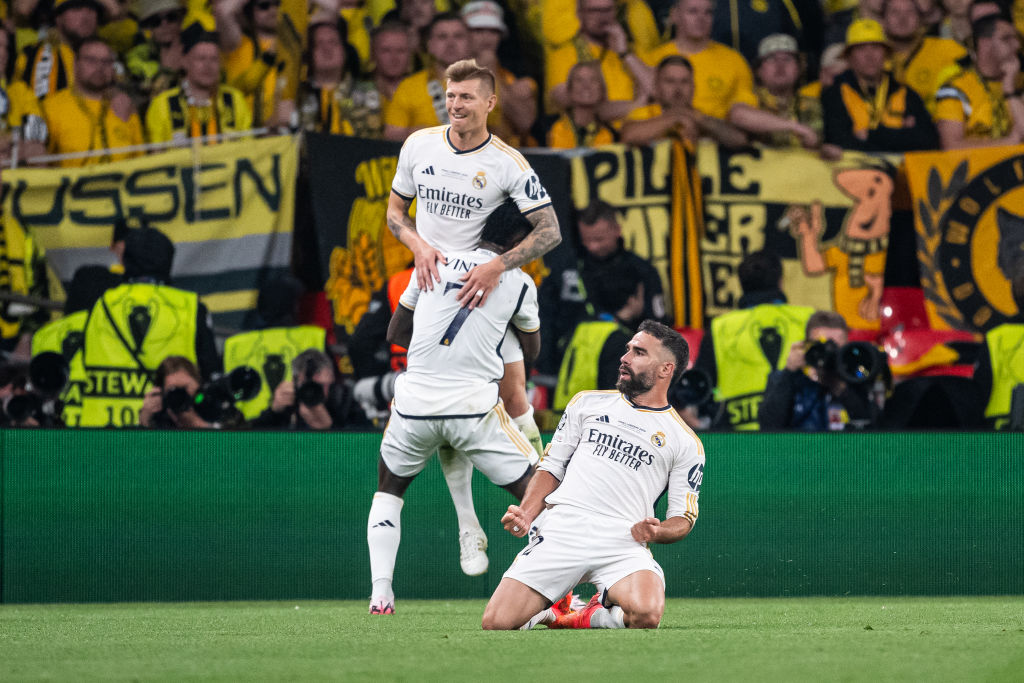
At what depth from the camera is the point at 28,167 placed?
1109cm

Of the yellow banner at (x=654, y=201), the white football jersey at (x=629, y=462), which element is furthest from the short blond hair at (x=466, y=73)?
the yellow banner at (x=654, y=201)

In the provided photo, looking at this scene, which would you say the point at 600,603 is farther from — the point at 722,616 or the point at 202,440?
the point at 202,440

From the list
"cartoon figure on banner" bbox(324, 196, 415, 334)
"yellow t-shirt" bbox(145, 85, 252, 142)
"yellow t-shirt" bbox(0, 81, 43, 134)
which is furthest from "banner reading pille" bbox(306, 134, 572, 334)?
"yellow t-shirt" bbox(0, 81, 43, 134)

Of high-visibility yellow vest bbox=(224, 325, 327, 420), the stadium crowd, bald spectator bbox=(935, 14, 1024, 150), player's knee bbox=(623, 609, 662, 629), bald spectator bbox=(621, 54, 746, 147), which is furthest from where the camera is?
bald spectator bbox=(935, 14, 1024, 150)

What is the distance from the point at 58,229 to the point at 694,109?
16.3 ft

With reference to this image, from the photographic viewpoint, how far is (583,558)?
246 inches

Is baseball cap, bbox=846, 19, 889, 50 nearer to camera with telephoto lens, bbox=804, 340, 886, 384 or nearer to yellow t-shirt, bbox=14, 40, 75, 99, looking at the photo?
camera with telephoto lens, bbox=804, 340, 886, 384

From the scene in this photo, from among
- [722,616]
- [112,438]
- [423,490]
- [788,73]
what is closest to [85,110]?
[112,438]

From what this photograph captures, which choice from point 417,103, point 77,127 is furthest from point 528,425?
point 77,127

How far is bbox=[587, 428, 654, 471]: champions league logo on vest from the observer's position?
Answer: 633 centimetres

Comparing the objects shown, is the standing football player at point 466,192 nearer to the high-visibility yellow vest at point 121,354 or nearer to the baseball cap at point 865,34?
the high-visibility yellow vest at point 121,354

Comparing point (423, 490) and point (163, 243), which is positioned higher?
point (163, 243)

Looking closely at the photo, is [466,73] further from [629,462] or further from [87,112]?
[87,112]

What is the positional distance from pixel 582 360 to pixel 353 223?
2.26 m
